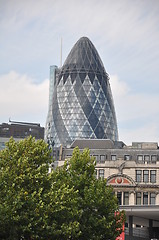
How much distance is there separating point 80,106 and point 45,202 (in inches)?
5018

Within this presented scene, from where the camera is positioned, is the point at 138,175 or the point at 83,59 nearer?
the point at 138,175

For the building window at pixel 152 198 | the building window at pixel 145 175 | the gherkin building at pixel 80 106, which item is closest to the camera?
the building window at pixel 152 198

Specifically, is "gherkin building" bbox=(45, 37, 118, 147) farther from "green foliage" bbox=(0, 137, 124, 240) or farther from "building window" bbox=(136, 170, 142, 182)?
"green foliage" bbox=(0, 137, 124, 240)

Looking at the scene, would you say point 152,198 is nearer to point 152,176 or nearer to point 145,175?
point 152,176

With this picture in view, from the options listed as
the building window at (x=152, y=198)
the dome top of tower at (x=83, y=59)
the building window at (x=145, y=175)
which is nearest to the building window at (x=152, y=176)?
the building window at (x=145, y=175)

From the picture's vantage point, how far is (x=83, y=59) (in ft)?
615

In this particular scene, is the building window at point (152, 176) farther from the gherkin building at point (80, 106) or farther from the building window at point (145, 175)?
the gherkin building at point (80, 106)

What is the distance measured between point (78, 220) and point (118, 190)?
37.4 metres

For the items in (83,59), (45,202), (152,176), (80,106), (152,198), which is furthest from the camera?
(83,59)

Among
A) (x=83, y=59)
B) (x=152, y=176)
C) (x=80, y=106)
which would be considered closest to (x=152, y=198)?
(x=152, y=176)

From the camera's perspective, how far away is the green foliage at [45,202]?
5181 cm

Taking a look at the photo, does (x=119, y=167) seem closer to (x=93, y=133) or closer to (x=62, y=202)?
(x=62, y=202)

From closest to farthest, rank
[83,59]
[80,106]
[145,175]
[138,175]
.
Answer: [145,175] < [138,175] < [80,106] < [83,59]

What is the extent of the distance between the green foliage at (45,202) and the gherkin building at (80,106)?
116 metres
